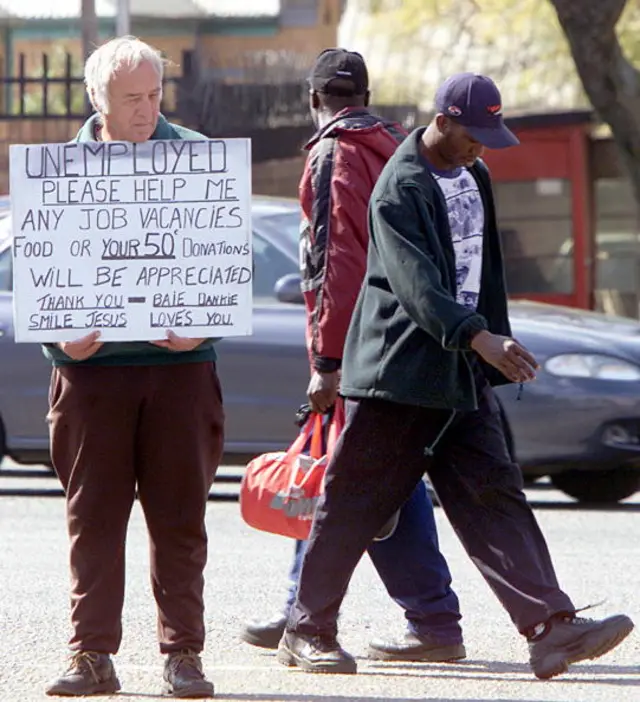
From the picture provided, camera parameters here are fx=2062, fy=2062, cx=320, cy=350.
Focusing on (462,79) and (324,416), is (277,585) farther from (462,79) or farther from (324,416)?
(462,79)

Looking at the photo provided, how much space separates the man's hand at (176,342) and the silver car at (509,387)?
481 centimetres

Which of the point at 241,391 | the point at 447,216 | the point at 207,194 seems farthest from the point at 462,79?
the point at 241,391

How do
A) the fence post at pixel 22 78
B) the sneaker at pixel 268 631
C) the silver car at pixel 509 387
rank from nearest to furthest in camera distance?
the sneaker at pixel 268 631 < the silver car at pixel 509 387 < the fence post at pixel 22 78

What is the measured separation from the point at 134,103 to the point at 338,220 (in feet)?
3.03

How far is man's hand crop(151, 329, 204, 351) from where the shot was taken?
17.8 feet

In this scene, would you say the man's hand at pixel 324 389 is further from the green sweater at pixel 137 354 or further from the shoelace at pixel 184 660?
the shoelace at pixel 184 660

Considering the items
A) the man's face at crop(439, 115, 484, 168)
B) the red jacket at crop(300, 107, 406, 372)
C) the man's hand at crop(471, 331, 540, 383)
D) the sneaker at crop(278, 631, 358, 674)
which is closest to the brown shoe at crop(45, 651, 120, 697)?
the sneaker at crop(278, 631, 358, 674)

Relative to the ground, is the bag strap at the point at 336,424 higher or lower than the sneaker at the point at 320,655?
higher

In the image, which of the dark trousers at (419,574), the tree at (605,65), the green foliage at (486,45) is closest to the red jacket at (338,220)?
the dark trousers at (419,574)

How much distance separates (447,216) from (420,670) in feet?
4.47

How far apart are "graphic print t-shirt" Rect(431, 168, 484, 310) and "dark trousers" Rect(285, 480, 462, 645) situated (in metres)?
0.73

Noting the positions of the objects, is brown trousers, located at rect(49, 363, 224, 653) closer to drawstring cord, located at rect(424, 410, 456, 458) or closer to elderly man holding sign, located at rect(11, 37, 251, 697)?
elderly man holding sign, located at rect(11, 37, 251, 697)

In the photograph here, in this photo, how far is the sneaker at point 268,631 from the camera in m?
6.43

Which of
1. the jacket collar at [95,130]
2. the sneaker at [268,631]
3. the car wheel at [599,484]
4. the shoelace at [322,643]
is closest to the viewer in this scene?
the jacket collar at [95,130]
